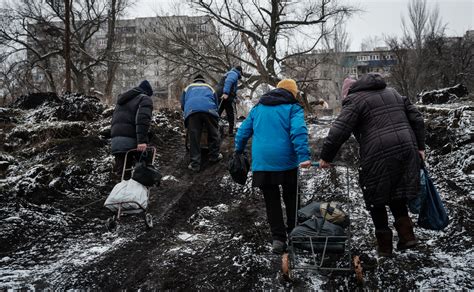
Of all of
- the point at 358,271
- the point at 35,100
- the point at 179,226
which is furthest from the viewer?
the point at 35,100

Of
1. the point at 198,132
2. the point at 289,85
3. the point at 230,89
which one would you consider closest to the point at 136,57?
the point at 230,89

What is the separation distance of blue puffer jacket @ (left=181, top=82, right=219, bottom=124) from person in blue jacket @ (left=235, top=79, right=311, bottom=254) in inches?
130

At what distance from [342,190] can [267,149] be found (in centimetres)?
257

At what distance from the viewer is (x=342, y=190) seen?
6121 mm

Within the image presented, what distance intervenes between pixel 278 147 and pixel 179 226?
2042mm

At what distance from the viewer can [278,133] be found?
13.2ft

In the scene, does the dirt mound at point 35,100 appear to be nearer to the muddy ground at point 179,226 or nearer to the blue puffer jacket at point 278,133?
Result: the muddy ground at point 179,226

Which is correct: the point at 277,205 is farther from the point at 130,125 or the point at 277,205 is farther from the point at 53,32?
the point at 53,32

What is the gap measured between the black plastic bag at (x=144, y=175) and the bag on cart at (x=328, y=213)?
2.08 metres

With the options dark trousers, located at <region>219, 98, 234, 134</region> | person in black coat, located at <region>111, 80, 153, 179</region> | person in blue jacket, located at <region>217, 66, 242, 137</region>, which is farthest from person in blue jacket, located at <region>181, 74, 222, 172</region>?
person in black coat, located at <region>111, 80, 153, 179</region>

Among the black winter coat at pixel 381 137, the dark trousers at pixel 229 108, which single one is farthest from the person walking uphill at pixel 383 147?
the dark trousers at pixel 229 108

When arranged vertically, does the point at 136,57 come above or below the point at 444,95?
above

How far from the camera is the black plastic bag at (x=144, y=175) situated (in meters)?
4.93

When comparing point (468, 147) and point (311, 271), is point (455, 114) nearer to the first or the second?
point (468, 147)
